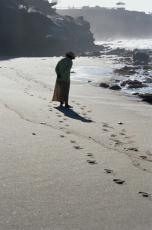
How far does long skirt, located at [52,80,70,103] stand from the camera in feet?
37.6

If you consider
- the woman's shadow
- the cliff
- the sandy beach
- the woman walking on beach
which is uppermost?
the cliff

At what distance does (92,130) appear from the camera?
8.52m

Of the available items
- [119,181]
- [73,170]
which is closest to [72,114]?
[73,170]

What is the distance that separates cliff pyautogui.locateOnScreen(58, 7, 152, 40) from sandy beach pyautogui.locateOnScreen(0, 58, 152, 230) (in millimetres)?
143581

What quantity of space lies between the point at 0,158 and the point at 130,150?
2.15 m

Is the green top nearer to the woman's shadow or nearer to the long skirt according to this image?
the long skirt

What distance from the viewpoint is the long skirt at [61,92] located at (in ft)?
37.6

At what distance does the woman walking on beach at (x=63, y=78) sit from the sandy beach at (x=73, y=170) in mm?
1069

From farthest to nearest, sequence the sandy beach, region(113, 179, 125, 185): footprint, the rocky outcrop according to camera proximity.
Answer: the rocky outcrop
region(113, 179, 125, 185): footprint
the sandy beach

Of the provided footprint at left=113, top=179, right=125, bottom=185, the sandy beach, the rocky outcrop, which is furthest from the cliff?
footprint at left=113, top=179, right=125, bottom=185

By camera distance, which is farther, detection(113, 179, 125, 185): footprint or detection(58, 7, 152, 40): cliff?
detection(58, 7, 152, 40): cliff

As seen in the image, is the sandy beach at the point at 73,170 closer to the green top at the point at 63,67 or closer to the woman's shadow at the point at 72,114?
the woman's shadow at the point at 72,114

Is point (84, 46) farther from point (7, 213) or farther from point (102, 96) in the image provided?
point (7, 213)

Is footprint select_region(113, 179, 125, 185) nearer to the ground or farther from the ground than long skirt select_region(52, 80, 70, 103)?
nearer to the ground
